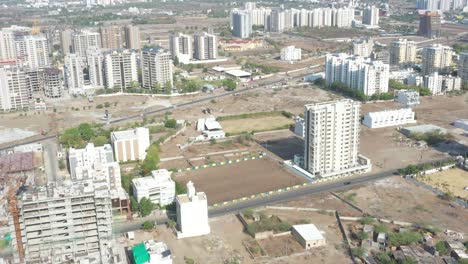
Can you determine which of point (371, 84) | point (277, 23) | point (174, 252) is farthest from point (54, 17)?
point (174, 252)

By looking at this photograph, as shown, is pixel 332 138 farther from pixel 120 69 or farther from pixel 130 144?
pixel 120 69

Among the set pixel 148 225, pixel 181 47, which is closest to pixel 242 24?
pixel 181 47

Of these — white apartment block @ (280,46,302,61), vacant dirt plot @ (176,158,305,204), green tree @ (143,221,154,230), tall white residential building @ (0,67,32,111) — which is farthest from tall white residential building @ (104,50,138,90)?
green tree @ (143,221,154,230)

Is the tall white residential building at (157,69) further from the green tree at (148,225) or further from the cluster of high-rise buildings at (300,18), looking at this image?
the cluster of high-rise buildings at (300,18)

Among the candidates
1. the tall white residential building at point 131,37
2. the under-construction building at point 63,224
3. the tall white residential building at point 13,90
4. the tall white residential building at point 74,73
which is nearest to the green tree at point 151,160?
the under-construction building at point 63,224

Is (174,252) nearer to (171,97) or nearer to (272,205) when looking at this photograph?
(272,205)

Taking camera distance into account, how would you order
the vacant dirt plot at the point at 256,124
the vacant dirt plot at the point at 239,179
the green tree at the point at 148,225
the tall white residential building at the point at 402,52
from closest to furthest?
the green tree at the point at 148,225 → the vacant dirt plot at the point at 239,179 → the vacant dirt plot at the point at 256,124 → the tall white residential building at the point at 402,52
